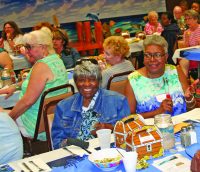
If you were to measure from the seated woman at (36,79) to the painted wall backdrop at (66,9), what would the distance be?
18.3ft

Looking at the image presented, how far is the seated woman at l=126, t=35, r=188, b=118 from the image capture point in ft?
9.48

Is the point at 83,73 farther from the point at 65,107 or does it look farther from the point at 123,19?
the point at 123,19

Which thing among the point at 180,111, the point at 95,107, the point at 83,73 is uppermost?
the point at 83,73

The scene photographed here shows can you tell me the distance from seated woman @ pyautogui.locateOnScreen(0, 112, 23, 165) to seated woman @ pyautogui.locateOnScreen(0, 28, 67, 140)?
3.42ft

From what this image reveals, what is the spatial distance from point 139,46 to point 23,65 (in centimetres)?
224

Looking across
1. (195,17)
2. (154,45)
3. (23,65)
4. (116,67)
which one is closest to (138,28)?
(195,17)

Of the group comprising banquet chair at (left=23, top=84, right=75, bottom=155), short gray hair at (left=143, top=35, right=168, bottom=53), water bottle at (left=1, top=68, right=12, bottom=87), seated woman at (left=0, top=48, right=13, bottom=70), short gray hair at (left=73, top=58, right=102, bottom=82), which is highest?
short gray hair at (left=143, top=35, right=168, bottom=53)

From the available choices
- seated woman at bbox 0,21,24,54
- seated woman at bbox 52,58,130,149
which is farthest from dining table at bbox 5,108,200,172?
seated woman at bbox 0,21,24,54

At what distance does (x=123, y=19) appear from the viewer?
405 inches

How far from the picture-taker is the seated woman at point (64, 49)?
4.98 metres

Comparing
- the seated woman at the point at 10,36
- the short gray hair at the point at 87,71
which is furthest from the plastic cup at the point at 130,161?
the seated woman at the point at 10,36

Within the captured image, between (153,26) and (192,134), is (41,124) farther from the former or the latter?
(153,26)

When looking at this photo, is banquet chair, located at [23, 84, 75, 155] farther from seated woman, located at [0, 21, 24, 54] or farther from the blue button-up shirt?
seated woman, located at [0, 21, 24, 54]

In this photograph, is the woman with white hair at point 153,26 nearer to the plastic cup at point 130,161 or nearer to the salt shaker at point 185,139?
the salt shaker at point 185,139
